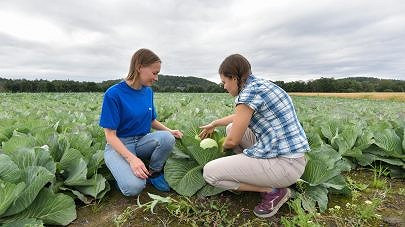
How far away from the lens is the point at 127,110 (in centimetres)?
309

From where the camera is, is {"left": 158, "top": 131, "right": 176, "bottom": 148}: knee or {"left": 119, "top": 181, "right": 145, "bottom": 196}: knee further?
{"left": 158, "top": 131, "right": 176, "bottom": 148}: knee

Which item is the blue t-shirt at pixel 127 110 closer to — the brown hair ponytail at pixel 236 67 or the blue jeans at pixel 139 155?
the blue jeans at pixel 139 155

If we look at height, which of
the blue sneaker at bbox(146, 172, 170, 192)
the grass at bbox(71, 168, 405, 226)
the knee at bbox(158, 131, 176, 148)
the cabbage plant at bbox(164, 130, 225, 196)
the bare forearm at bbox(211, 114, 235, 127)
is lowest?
the grass at bbox(71, 168, 405, 226)

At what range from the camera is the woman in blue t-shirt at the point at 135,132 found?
281 centimetres

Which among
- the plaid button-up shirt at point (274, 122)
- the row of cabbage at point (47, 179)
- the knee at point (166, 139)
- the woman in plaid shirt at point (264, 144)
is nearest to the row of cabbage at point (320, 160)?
the knee at point (166, 139)

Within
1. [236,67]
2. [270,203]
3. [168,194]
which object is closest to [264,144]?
[270,203]

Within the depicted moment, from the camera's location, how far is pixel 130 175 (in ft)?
9.16

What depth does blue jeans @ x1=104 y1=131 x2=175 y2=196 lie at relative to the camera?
9.12 feet

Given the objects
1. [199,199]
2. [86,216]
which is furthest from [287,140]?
[86,216]

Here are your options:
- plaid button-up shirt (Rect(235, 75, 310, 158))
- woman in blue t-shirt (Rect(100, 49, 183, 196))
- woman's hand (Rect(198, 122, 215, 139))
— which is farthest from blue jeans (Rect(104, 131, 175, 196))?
plaid button-up shirt (Rect(235, 75, 310, 158))

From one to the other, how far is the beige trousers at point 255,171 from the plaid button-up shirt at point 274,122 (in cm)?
6

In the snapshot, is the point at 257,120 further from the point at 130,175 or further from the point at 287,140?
the point at 130,175

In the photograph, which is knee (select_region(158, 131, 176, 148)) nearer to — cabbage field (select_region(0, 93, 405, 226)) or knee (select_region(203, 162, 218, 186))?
cabbage field (select_region(0, 93, 405, 226))

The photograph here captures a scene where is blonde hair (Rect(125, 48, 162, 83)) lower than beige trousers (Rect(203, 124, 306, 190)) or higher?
higher
